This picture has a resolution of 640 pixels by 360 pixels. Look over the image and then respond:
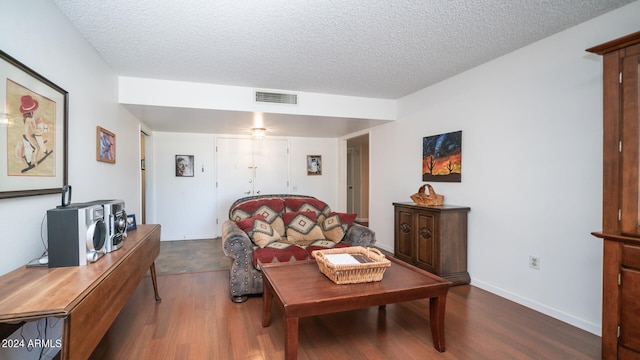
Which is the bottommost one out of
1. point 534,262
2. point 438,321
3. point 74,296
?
point 438,321

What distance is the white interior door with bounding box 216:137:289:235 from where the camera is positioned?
557cm

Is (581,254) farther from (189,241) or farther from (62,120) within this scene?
(189,241)

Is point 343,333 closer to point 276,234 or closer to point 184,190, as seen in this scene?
point 276,234

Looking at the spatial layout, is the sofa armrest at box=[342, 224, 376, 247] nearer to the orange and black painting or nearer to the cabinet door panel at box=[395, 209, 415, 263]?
the cabinet door panel at box=[395, 209, 415, 263]

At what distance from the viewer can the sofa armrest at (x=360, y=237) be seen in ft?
10.1

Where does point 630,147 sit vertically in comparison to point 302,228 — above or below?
above

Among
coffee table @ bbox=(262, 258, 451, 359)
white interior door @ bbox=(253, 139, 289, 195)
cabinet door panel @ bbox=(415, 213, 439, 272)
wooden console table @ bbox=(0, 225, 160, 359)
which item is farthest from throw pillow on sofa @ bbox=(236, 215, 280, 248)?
white interior door @ bbox=(253, 139, 289, 195)

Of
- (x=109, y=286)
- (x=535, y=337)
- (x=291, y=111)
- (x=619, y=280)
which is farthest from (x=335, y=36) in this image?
(x=535, y=337)

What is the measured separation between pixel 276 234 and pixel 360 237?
0.89m

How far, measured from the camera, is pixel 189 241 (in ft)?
17.1

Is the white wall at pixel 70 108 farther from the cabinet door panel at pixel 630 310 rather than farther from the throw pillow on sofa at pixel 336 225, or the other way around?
the cabinet door panel at pixel 630 310

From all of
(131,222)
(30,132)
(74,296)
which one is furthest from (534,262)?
(30,132)

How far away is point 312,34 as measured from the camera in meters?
2.34

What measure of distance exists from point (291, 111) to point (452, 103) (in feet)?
6.47
